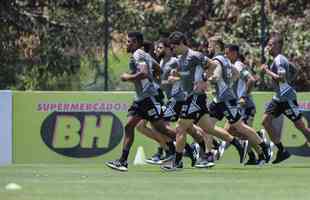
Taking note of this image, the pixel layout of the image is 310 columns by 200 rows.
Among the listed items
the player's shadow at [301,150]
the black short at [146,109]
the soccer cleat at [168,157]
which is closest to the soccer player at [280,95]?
the soccer cleat at [168,157]

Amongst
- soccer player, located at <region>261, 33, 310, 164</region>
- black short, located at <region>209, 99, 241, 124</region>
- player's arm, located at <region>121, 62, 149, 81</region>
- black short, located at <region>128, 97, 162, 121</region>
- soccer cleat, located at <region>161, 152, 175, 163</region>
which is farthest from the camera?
soccer cleat, located at <region>161, 152, 175, 163</region>

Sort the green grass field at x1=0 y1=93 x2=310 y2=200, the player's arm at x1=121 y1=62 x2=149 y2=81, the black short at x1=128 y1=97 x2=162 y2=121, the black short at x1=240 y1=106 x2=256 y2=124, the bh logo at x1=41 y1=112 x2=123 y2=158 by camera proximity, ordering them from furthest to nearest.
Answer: the bh logo at x1=41 y1=112 x2=123 y2=158
the black short at x1=240 y1=106 x2=256 y2=124
the black short at x1=128 y1=97 x2=162 y2=121
the player's arm at x1=121 y1=62 x2=149 y2=81
the green grass field at x1=0 y1=93 x2=310 y2=200

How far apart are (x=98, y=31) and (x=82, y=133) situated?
6213mm

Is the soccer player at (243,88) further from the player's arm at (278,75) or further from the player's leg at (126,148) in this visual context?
the player's leg at (126,148)

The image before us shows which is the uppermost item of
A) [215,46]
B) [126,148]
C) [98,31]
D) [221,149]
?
[215,46]

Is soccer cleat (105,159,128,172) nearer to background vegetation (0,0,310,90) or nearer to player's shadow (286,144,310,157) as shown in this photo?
player's shadow (286,144,310,157)

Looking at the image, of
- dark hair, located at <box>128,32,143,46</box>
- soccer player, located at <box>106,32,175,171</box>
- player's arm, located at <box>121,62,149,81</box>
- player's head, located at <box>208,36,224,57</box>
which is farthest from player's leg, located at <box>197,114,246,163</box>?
dark hair, located at <box>128,32,143,46</box>

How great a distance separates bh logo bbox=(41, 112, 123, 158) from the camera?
2134cm

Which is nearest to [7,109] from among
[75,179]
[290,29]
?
[75,179]

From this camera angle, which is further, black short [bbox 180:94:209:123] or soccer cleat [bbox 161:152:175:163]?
soccer cleat [bbox 161:152:175:163]

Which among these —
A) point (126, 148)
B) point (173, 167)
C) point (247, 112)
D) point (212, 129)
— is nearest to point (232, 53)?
point (212, 129)

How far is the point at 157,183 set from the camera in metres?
14.0

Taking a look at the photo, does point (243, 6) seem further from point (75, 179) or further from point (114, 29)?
point (75, 179)

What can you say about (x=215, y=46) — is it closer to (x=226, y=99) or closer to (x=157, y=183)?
(x=226, y=99)
